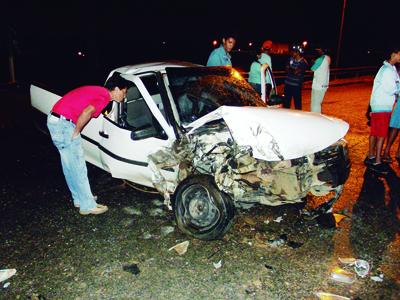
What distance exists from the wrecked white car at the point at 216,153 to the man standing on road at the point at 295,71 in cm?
391

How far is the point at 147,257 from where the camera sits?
3.30m

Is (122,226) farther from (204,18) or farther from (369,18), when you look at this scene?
(369,18)

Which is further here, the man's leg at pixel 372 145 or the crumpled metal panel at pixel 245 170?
the man's leg at pixel 372 145

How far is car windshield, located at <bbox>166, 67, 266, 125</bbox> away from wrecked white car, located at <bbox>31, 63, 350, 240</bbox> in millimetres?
14

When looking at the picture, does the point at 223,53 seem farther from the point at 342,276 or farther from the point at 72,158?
the point at 342,276

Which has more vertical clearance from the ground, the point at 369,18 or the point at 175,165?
the point at 369,18

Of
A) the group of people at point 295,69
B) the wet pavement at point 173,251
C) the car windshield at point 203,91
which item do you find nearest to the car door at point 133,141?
the car windshield at point 203,91

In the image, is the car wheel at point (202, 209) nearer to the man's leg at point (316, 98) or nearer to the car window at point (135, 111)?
the car window at point (135, 111)

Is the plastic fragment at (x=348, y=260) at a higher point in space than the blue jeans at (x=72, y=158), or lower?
lower

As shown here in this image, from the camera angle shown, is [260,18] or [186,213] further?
[260,18]

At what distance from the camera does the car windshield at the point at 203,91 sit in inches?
156

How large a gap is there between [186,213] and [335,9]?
79.7 metres

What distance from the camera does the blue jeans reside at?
3768mm

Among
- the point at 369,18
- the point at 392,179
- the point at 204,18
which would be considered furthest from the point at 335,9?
the point at 392,179
